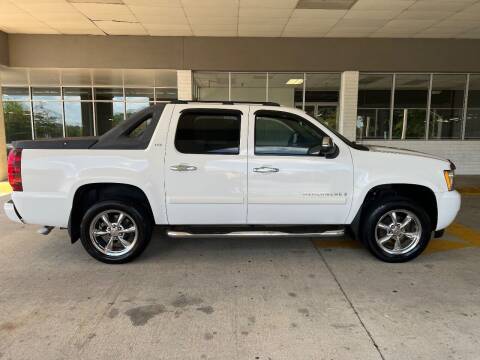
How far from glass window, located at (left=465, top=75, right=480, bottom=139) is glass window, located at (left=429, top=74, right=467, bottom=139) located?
23cm

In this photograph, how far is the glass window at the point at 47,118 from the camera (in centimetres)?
1475

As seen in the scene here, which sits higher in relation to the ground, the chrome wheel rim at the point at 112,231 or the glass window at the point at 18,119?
the glass window at the point at 18,119

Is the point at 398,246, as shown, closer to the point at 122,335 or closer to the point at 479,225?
the point at 479,225

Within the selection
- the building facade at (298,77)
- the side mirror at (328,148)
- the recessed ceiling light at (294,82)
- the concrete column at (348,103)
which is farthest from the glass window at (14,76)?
the side mirror at (328,148)

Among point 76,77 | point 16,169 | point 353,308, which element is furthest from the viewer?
point 76,77

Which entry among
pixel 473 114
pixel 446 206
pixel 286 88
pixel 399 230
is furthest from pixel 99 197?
pixel 473 114

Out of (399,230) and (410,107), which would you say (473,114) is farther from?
(399,230)

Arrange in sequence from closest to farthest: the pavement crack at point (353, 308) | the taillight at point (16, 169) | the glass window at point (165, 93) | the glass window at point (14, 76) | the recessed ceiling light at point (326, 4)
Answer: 1. the pavement crack at point (353, 308)
2. the taillight at point (16, 169)
3. the recessed ceiling light at point (326, 4)
4. the glass window at point (14, 76)
5. the glass window at point (165, 93)

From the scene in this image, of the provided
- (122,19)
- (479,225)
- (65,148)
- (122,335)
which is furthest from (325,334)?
(122,19)

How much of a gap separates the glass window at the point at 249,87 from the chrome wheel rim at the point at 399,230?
836 centimetres

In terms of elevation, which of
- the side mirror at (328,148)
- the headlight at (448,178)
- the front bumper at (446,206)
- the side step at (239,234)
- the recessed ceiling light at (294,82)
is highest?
the recessed ceiling light at (294,82)

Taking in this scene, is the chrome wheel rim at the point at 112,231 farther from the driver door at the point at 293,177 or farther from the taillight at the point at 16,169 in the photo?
the driver door at the point at 293,177

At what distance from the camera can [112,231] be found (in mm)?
4535

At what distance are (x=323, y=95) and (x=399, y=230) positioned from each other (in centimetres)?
867
